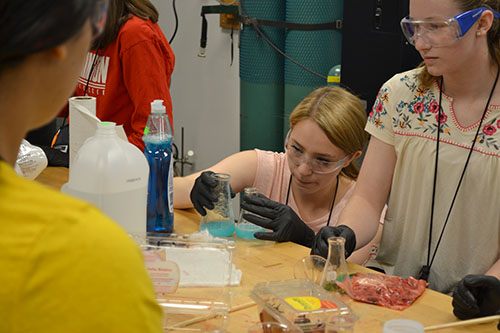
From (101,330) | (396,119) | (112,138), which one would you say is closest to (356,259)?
(396,119)

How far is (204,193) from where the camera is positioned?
182 cm

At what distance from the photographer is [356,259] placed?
6.44 ft

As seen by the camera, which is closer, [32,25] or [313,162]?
[32,25]

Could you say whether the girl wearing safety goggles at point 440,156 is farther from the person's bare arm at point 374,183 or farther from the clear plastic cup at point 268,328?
the clear plastic cup at point 268,328

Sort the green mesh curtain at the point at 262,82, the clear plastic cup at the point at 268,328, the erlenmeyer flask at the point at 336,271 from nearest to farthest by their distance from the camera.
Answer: the clear plastic cup at the point at 268,328 → the erlenmeyer flask at the point at 336,271 → the green mesh curtain at the point at 262,82

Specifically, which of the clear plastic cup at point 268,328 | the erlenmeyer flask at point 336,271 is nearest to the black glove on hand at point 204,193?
the erlenmeyer flask at point 336,271

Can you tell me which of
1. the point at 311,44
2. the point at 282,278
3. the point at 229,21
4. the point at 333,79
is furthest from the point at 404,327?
the point at 229,21

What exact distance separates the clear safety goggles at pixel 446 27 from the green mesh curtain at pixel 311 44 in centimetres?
141

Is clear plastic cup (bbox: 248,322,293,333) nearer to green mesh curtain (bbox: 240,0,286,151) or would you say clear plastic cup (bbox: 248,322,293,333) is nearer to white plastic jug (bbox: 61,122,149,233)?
white plastic jug (bbox: 61,122,149,233)

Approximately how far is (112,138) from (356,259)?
3.15 ft

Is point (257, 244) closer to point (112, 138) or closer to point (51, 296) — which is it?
point (112, 138)

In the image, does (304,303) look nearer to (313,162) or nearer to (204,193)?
(204,193)

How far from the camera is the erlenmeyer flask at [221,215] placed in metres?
1.79

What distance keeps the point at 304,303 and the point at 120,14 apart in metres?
1.71
